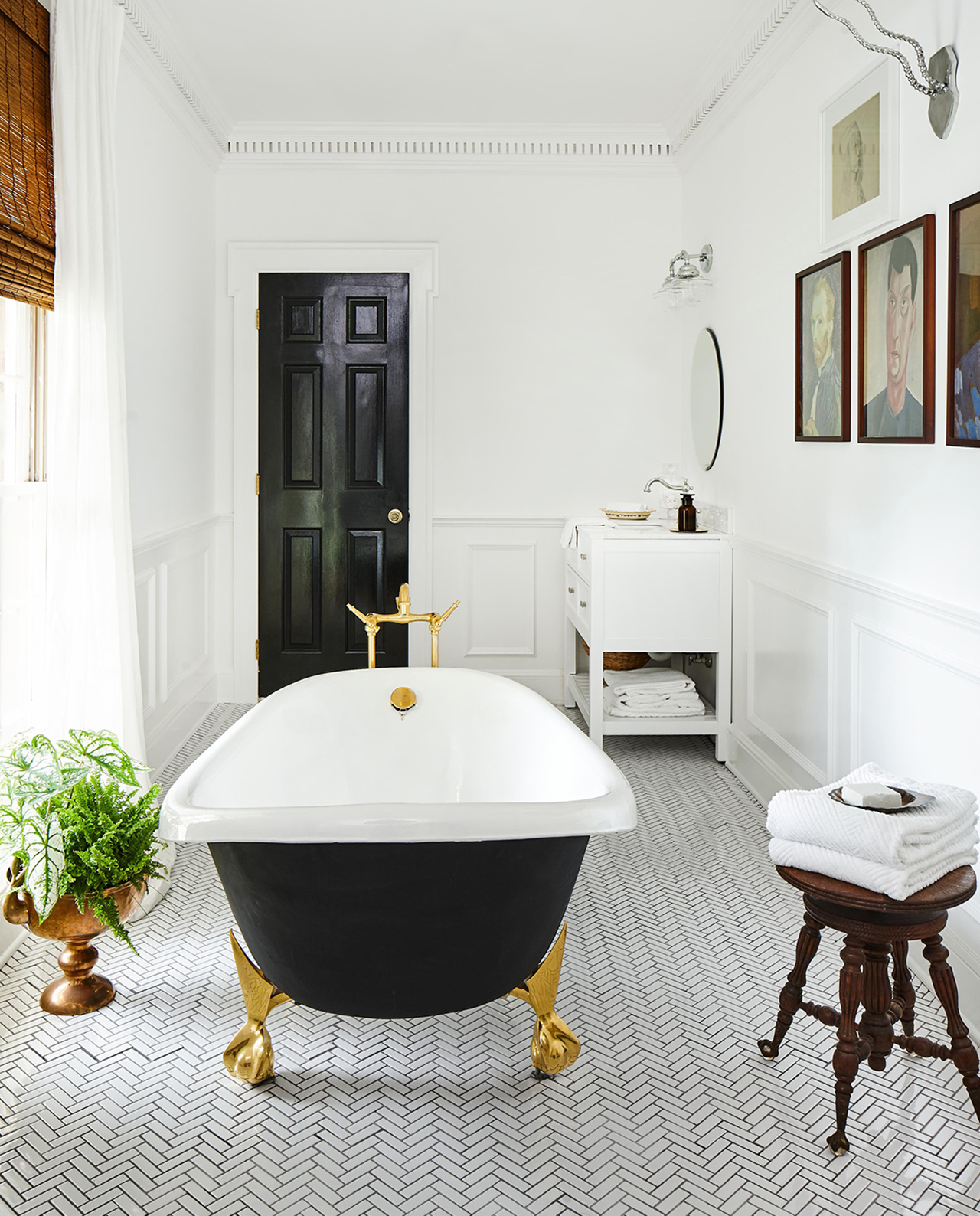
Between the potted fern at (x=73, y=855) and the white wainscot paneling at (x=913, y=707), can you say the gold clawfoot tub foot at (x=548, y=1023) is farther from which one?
the white wainscot paneling at (x=913, y=707)

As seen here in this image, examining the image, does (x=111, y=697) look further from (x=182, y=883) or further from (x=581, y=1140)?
(x=581, y=1140)

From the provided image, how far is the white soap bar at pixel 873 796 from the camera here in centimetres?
187

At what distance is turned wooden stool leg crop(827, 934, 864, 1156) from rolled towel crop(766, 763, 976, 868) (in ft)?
0.57

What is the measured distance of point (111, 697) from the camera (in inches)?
113

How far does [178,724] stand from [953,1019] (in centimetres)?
329

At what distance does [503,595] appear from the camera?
17.0 feet

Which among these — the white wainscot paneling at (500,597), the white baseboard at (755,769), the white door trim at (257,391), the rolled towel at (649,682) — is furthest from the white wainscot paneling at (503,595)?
the white baseboard at (755,769)

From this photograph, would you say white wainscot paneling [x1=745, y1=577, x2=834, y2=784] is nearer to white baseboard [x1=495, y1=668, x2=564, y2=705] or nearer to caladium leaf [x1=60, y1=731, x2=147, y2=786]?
white baseboard [x1=495, y1=668, x2=564, y2=705]

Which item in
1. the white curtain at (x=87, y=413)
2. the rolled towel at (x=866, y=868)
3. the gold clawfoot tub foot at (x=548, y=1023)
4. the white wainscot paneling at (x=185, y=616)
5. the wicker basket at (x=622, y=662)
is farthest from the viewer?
the wicker basket at (x=622, y=662)

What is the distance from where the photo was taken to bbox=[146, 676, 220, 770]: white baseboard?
3.95 metres

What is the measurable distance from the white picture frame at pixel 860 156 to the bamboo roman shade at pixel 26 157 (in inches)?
84.8

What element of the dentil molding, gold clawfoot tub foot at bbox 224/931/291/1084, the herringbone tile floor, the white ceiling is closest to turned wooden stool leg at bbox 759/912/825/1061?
the herringbone tile floor

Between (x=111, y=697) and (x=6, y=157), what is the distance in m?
1.38

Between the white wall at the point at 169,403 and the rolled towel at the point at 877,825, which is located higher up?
the white wall at the point at 169,403
